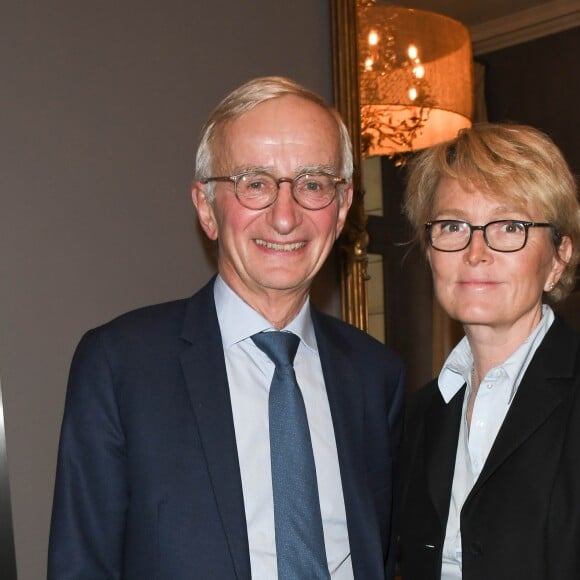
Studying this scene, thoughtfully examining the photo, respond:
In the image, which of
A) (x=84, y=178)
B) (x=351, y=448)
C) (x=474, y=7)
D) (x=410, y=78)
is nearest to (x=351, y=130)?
(x=410, y=78)

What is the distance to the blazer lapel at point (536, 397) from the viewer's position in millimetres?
1808

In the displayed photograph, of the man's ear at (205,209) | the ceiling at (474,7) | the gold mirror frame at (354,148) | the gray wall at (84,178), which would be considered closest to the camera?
the man's ear at (205,209)

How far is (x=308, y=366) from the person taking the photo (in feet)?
6.66

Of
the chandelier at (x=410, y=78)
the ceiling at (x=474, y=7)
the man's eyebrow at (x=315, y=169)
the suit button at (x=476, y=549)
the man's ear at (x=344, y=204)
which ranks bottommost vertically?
the suit button at (x=476, y=549)

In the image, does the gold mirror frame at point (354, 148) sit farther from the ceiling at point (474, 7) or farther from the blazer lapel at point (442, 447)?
the blazer lapel at point (442, 447)

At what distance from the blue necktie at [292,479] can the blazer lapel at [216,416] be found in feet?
0.27

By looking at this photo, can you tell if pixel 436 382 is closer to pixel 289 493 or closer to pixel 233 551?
pixel 289 493

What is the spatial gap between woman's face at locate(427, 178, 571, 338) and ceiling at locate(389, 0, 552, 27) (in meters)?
1.35

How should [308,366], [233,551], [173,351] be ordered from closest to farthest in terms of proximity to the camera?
[233,551], [173,351], [308,366]

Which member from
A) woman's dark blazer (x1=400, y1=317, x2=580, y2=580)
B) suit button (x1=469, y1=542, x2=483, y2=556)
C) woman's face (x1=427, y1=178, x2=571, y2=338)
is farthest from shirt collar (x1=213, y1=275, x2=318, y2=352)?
suit button (x1=469, y1=542, x2=483, y2=556)

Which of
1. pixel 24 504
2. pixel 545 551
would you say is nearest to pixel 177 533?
pixel 545 551

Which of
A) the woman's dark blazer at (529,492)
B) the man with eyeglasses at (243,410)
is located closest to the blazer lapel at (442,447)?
the woman's dark blazer at (529,492)

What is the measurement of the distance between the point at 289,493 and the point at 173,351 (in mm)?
367

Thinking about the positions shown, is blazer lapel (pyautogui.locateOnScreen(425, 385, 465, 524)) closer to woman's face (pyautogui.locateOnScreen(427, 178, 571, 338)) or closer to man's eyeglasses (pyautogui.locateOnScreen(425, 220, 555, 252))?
woman's face (pyautogui.locateOnScreen(427, 178, 571, 338))
